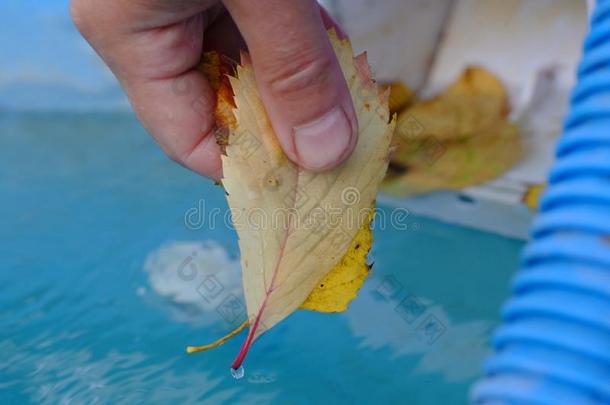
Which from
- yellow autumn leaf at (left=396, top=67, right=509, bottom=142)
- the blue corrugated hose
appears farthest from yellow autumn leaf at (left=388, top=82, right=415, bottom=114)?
the blue corrugated hose

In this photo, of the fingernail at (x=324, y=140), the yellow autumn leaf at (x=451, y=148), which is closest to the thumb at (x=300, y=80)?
the fingernail at (x=324, y=140)

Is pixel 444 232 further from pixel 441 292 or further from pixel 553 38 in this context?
pixel 553 38

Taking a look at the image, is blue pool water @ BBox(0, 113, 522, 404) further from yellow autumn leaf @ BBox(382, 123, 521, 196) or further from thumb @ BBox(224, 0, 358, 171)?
thumb @ BBox(224, 0, 358, 171)

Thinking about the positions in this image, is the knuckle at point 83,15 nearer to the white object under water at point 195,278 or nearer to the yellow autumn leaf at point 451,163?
the white object under water at point 195,278

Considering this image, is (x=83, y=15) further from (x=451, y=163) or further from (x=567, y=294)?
(x=451, y=163)

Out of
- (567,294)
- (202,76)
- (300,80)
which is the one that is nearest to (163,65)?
(202,76)

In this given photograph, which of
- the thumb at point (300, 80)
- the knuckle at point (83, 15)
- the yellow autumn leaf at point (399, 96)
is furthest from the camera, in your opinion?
the yellow autumn leaf at point (399, 96)

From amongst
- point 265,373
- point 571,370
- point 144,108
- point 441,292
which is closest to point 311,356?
point 265,373
